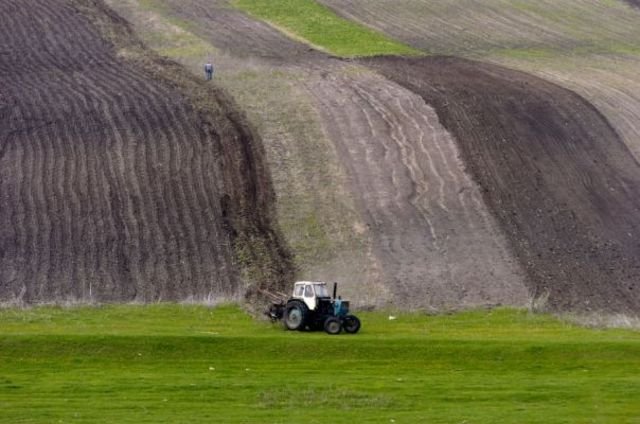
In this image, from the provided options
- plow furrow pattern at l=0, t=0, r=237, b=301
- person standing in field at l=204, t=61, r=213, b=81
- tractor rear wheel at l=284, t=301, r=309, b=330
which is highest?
tractor rear wheel at l=284, t=301, r=309, b=330

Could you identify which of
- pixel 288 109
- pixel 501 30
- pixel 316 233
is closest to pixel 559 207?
pixel 316 233

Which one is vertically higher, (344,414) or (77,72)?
(344,414)

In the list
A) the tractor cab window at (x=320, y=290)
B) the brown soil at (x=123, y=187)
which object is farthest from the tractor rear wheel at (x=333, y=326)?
the brown soil at (x=123, y=187)

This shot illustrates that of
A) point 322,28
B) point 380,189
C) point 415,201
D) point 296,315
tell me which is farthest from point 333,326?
point 322,28

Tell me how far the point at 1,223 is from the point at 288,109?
14.9 metres

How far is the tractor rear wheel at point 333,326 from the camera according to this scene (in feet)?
108

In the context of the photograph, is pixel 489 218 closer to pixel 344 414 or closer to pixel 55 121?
pixel 55 121

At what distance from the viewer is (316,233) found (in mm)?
41625

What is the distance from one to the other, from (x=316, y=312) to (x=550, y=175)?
15879 millimetres

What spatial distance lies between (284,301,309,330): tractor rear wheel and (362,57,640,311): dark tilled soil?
824 centimetres

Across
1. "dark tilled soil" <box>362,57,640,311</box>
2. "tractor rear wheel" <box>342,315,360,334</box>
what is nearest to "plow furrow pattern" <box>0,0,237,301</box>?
"tractor rear wheel" <box>342,315,360,334</box>

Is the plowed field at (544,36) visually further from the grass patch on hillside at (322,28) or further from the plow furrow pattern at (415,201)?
the plow furrow pattern at (415,201)

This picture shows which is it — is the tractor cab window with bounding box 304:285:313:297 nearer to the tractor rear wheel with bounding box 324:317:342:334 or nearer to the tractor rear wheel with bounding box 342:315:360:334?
the tractor rear wheel with bounding box 324:317:342:334

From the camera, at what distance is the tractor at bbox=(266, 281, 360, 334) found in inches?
1308
